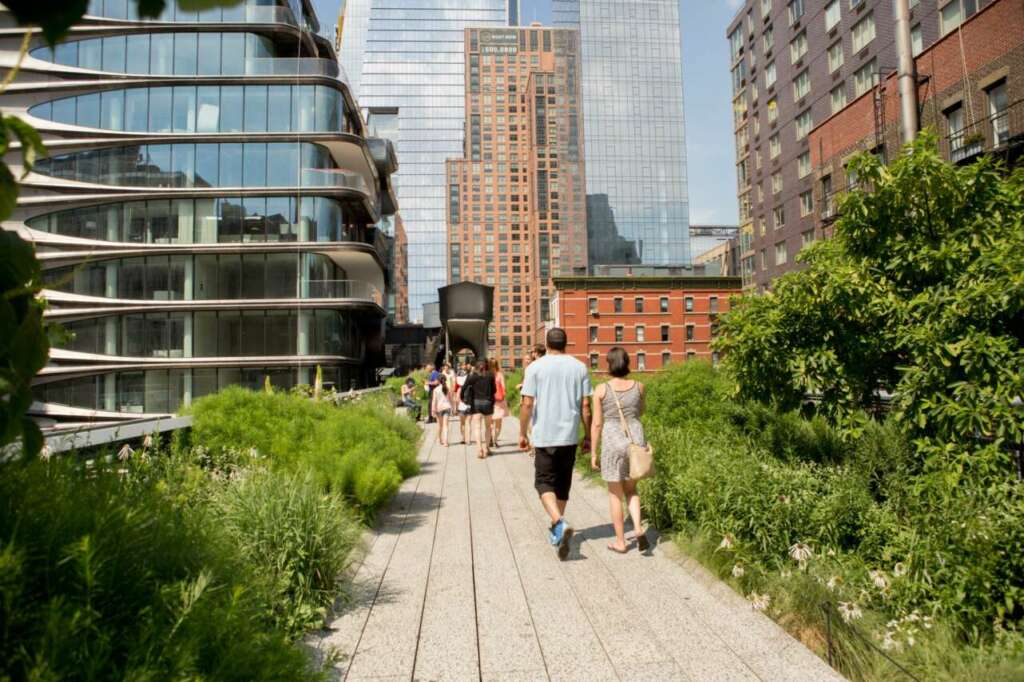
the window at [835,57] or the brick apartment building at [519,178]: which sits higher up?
the brick apartment building at [519,178]

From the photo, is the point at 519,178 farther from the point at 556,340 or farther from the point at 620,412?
the point at 620,412

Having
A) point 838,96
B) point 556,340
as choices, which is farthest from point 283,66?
point 556,340

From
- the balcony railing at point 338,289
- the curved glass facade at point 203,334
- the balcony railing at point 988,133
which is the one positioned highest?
the balcony railing at point 988,133

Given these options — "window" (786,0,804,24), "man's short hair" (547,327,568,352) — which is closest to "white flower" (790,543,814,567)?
"man's short hair" (547,327,568,352)

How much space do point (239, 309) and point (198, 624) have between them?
36030 millimetres

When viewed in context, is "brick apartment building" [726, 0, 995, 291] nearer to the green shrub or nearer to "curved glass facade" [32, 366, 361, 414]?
"curved glass facade" [32, 366, 361, 414]

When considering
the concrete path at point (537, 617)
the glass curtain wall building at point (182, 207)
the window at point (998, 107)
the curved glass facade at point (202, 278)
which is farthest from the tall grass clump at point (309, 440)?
the curved glass facade at point (202, 278)

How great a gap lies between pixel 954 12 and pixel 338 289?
31173mm

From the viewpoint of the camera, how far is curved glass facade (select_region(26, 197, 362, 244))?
116ft

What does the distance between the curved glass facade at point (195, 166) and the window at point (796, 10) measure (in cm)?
3204

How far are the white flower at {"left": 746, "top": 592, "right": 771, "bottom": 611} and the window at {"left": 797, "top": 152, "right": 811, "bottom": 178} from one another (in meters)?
43.2

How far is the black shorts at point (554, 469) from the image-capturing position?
6219 mm

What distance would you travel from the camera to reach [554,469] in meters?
6.23

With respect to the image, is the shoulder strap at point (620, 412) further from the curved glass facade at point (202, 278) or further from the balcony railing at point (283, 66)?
the balcony railing at point (283, 66)
